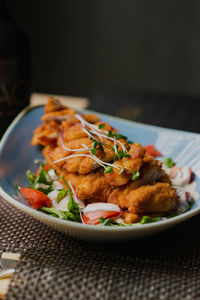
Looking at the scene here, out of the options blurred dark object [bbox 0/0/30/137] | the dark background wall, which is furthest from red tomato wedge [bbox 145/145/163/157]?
the dark background wall

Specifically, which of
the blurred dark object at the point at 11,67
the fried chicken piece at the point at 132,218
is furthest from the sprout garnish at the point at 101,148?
the blurred dark object at the point at 11,67

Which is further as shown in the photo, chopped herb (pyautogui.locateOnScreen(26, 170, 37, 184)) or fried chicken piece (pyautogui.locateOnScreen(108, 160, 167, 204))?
chopped herb (pyautogui.locateOnScreen(26, 170, 37, 184))

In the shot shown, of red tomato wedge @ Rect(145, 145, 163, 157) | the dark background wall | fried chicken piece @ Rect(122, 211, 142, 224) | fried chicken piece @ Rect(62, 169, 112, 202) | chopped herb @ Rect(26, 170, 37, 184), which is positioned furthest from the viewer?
the dark background wall

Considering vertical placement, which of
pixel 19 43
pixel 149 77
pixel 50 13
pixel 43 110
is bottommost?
pixel 149 77

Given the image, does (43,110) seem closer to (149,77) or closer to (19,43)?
(19,43)

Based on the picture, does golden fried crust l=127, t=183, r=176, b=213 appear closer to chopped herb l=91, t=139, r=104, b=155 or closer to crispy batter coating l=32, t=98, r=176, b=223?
crispy batter coating l=32, t=98, r=176, b=223

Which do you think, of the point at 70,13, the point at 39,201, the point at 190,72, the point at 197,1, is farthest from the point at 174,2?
the point at 39,201

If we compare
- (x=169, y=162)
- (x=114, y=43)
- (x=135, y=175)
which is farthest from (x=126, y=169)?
(x=114, y=43)
